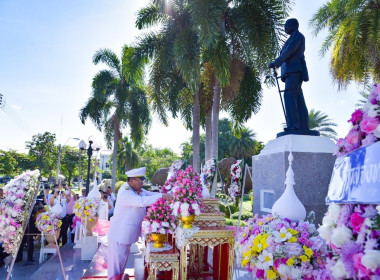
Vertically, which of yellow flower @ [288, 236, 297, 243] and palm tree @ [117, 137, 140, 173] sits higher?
palm tree @ [117, 137, 140, 173]

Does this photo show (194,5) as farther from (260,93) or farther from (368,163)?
(368,163)

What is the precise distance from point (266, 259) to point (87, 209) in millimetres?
6555

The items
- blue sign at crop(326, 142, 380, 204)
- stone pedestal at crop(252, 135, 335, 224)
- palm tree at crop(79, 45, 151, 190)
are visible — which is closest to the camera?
blue sign at crop(326, 142, 380, 204)

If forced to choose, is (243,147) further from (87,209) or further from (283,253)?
(283,253)

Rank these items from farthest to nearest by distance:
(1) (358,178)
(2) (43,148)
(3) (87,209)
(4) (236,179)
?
(2) (43,148) → (3) (87,209) → (4) (236,179) → (1) (358,178)

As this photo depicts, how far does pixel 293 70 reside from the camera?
5203 millimetres

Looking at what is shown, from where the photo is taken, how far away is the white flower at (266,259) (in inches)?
110

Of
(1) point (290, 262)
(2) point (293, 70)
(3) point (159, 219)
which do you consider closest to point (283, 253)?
(1) point (290, 262)

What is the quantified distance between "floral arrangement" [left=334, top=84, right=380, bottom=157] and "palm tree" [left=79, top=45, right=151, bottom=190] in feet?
68.7

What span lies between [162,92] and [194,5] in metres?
5.09

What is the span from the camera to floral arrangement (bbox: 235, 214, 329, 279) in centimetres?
279

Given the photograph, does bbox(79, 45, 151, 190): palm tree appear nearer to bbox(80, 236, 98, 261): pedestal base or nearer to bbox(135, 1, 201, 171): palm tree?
bbox(135, 1, 201, 171): palm tree

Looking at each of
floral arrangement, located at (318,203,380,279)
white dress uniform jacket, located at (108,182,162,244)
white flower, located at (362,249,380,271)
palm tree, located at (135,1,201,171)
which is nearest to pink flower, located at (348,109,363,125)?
floral arrangement, located at (318,203,380,279)

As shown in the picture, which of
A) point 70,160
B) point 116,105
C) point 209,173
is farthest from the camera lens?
point 70,160
